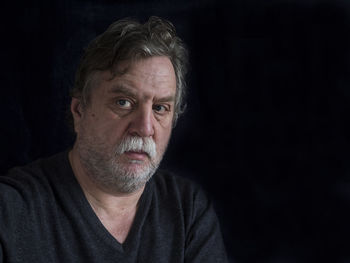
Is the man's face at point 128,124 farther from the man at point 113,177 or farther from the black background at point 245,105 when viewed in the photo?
the black background at point 245,105

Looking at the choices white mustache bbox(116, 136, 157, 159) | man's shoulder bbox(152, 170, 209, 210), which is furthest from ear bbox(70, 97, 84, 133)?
man's shoulder bbox(152, 170, 209, 210)

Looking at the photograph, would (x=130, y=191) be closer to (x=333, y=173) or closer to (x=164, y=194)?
(x=164, y=194)

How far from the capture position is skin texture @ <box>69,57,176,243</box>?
164cm

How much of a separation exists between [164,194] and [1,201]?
1.94ft

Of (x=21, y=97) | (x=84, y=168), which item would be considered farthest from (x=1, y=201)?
(x=21, y=97)

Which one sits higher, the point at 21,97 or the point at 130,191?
the point at 21,97

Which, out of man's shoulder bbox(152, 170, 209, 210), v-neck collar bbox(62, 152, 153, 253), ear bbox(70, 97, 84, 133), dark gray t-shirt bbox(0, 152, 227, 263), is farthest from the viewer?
man's shoulder bbox(152, 170, 209, 210)

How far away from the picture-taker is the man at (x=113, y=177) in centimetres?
161

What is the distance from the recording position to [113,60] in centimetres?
166

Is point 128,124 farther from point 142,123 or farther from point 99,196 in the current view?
point 99,196

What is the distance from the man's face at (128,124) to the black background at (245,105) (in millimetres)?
258

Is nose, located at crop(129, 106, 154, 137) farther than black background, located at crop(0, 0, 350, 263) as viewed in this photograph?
No

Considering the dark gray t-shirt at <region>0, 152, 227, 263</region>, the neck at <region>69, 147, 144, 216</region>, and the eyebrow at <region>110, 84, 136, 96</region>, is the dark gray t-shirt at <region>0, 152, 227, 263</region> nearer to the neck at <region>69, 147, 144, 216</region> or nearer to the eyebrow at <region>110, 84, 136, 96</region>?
the neck at <region>69, 147, 144, 216</region>

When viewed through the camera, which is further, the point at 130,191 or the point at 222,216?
the point at 222,216
